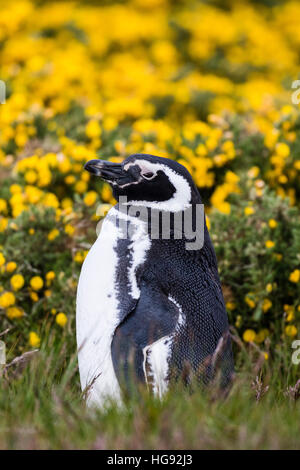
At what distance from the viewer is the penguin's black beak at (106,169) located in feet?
10.0

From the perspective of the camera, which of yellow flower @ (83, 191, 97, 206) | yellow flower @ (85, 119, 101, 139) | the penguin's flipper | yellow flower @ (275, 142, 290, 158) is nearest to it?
the penguin's flipper

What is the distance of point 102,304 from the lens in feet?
9.46

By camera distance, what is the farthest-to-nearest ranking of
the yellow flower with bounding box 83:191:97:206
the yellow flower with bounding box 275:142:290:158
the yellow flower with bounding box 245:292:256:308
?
the yellow flower with bounding box 275:142:290:158
the yellow flower with bounding box 83:191:97:206
the yellow flower with bounding box 245:292:256:308

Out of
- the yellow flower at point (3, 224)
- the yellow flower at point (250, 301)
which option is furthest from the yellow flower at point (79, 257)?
the yellow flower at point (250, 301)

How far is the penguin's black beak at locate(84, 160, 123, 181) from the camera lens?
120 inches

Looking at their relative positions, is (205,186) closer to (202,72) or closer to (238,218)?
(238,218)

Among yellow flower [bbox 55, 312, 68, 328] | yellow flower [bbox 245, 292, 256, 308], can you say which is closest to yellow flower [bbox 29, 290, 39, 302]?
yellow flower [bbox 55, 312, 68, 328]

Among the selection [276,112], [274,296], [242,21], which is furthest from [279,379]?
[242,21]

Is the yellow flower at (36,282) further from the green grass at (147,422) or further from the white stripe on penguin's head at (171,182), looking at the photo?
the green grass at (147,422)

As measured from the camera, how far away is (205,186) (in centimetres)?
536

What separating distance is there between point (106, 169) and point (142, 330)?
0.78 metres

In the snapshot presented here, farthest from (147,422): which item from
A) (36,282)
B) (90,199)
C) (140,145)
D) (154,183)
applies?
(140,145)

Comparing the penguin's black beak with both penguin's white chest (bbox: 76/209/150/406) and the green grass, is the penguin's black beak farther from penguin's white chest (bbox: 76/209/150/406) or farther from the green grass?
the green grass

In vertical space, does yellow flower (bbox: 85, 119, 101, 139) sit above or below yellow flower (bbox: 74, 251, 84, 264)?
above
